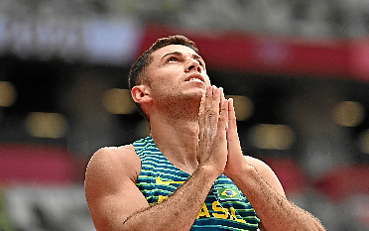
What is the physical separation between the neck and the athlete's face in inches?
8.8

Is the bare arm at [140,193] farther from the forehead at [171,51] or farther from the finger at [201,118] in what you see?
the forehead at [171,51]

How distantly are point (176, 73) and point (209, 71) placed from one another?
1230 cm

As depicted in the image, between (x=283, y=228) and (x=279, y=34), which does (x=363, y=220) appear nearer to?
(x=279, y=34)

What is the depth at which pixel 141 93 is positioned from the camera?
15.2 feet

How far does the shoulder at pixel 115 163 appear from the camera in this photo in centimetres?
372

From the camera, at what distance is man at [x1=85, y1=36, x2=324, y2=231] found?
3.42 m

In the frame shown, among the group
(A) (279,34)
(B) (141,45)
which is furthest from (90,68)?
(A) (279,34)

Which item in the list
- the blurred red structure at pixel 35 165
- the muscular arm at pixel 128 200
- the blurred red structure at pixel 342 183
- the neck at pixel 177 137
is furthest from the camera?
the blurred red structure at pixel 342 183

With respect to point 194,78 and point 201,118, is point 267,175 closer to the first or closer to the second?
point 201,118

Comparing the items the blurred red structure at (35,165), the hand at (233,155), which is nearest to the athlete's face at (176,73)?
the hand at (233,155)

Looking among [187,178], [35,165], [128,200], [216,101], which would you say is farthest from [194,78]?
[35,165]

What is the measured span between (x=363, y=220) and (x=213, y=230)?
36.1ft

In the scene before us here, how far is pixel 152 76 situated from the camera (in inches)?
180

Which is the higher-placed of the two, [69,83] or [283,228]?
[283,228]
